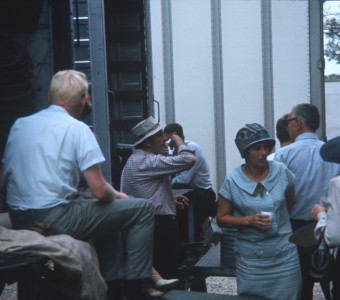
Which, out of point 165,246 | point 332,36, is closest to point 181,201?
point 165,246

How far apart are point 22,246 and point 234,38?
600 centimetres

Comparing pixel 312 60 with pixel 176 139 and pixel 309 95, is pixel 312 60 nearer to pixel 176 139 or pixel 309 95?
pixel 309 95

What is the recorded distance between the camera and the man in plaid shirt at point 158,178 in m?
5.04

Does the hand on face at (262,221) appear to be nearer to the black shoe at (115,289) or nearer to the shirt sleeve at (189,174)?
the black shoe at (115,289)

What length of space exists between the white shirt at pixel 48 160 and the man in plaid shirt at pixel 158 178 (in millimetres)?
1373

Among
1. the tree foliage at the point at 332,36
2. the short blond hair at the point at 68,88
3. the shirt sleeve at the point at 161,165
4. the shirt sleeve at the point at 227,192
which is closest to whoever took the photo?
the short blond hair at the point at 68,88

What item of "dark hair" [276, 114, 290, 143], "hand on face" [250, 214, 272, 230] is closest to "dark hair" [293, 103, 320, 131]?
"dark hair" [276, 114, 290, 143]

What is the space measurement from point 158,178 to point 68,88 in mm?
1506

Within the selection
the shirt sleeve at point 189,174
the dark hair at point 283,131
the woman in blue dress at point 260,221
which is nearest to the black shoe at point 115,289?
the woman in blue dress at point 260,221

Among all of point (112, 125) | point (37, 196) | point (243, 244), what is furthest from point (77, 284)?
point (112, 125)

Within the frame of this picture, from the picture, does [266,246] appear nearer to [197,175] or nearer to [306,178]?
[306,178]

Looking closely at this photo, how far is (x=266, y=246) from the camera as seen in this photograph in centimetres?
410

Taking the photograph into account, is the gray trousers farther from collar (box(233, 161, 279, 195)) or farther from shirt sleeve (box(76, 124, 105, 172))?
collar (box(233, 161, 279, 195))

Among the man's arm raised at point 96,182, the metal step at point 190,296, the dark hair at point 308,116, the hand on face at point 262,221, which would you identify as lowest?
the metal step at point 190,296
